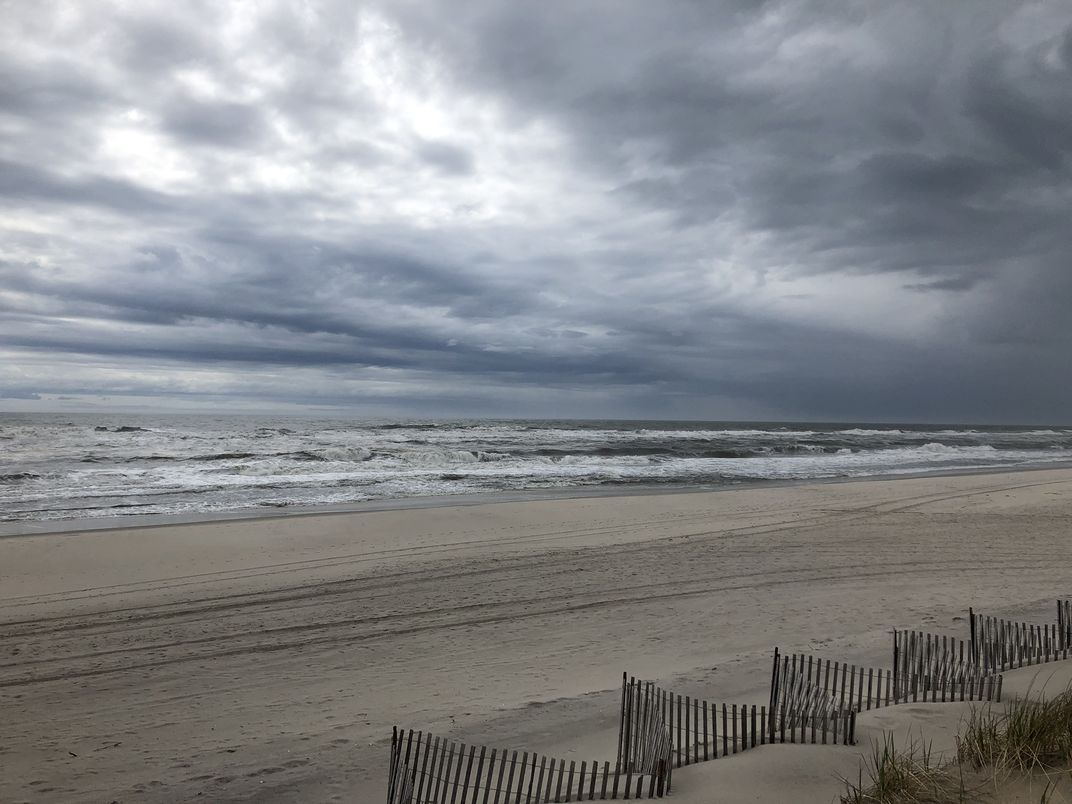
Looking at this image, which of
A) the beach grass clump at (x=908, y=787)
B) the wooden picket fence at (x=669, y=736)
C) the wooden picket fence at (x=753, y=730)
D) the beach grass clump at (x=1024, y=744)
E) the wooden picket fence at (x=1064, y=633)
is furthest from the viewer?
the wooden picket fence at (x=1064, y=633)

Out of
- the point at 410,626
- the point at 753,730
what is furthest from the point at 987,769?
the point at 410,626

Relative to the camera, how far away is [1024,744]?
3.65 meters

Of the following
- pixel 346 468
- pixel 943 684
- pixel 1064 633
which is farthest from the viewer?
pixel 346 468

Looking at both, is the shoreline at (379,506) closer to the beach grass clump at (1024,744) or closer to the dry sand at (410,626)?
the dry sand at (410,626)

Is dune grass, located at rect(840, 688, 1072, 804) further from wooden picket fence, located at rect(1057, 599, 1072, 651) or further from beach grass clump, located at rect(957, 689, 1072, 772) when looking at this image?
wooden picket fence, located at rect(1057, 599, 1072, 651)

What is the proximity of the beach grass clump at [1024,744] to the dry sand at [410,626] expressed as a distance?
2.63ft

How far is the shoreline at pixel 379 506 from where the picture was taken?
1528cm

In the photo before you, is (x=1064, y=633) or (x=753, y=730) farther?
(x=1064, y=633)

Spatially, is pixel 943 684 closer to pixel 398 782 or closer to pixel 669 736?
pixel 669 736

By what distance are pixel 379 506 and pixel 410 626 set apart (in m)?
10.6

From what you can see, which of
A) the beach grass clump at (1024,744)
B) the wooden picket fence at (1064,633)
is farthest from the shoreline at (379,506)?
the beach grass clump at (1024,744)

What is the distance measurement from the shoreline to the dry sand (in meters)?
1.18

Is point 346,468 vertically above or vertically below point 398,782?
below

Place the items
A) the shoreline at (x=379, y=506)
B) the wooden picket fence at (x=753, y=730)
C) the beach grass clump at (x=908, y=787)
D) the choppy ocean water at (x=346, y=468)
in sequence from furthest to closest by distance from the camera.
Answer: the choppy ocean water at (x=346, y=468) < the shoreline at (x=379, y=506) < the wooden picket fence at (x=753, y=730) < the beach grass clump at (x=908, y=787)
